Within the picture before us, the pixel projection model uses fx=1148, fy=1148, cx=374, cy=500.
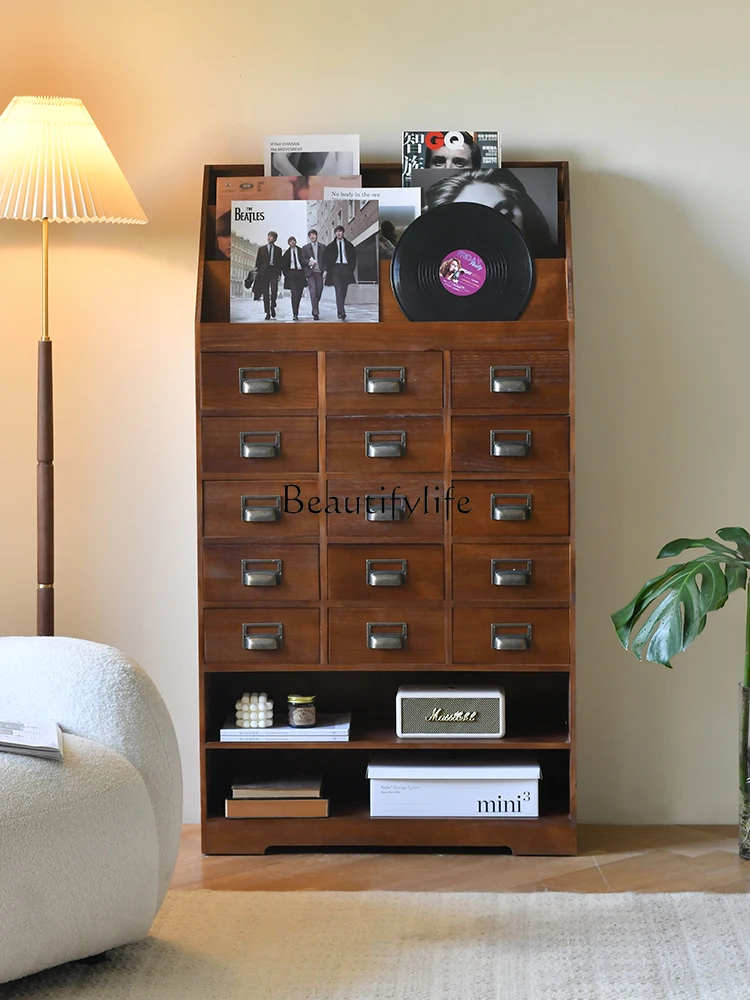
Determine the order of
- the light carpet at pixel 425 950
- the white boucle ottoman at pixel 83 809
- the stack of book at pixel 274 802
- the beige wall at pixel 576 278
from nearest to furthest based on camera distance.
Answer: the white boucle ottoman at pixel 83 809, the light carpet at pixel 425 950, the stack of book at pixel 274 802, the beige wall at pixel 576 278

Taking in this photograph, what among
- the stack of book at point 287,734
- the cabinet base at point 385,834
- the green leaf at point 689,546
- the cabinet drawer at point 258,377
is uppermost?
the cabinet drawer at point 258,377

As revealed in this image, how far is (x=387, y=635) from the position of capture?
8.18 feet

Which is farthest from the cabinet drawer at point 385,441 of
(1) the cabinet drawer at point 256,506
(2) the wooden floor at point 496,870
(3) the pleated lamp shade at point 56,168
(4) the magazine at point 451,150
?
(2) the wooden floor at point 496,870

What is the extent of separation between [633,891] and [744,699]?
48cm

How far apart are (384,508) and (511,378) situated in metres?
0.39

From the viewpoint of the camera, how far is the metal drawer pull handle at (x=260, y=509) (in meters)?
2.48

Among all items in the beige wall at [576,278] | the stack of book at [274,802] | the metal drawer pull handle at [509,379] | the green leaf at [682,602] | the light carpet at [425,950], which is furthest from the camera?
the beige wall at [576,278]

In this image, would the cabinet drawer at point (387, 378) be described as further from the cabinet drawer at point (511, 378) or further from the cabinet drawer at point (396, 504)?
the cabinet drawer at point (396, 504)

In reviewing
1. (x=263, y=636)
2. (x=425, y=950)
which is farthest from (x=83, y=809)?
(x=263, y=636)

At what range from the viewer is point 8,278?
2.79 metres

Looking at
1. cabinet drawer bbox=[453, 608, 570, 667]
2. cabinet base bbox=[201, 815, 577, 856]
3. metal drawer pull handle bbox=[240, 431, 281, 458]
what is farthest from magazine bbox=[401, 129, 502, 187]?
cabinet base bbox=[201, 815, 577, 856]

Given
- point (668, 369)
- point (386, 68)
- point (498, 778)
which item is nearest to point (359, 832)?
point (498, 778)

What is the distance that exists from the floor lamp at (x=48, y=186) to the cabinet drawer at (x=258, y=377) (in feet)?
1.28

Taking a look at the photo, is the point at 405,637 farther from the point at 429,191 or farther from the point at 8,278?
the point at 8,278
